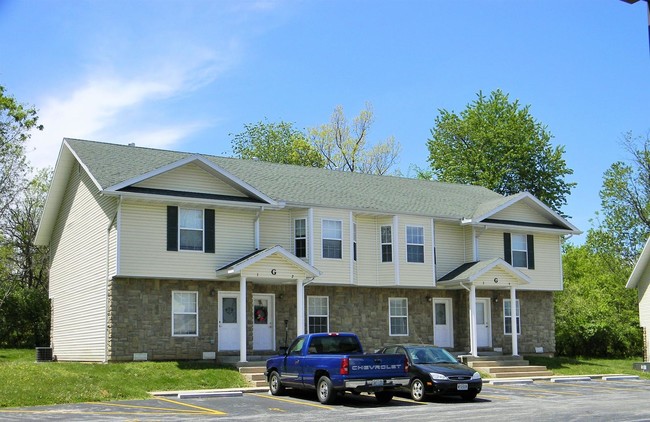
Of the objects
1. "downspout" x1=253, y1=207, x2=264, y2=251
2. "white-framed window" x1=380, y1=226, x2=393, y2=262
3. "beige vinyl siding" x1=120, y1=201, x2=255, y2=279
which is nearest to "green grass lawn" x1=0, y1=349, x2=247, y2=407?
"beige vinyl siding" x1=120, y1=201, x2=255, y2=279

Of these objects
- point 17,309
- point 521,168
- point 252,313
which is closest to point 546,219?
point 252,313

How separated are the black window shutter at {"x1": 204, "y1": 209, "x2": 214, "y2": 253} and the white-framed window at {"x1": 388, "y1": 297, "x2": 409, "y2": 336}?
836 centimetres

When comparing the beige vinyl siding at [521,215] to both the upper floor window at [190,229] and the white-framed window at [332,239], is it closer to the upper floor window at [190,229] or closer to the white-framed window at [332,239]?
the white-framed window at [332,239]

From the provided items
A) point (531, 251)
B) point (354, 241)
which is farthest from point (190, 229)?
point (531, 251)

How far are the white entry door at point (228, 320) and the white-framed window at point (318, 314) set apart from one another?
3.12m

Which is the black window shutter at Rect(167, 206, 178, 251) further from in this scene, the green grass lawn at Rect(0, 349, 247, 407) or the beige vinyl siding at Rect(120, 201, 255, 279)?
the green grass lawn at Rect(0, 349, 247, 407)

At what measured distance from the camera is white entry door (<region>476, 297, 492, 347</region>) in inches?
1380

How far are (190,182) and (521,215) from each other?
15.2m

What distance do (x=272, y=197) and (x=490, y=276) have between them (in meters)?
9.44

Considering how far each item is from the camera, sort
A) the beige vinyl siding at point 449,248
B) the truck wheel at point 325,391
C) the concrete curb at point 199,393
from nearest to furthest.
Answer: the truck wheel at point 325,391 < the concrete curb at point 199,393 < the beige vinyl siding at point 449,248

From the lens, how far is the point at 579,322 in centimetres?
4347

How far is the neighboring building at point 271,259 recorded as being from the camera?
2750 cm

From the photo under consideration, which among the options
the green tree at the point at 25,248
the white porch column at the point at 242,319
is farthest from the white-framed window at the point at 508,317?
the green tree at the point at 25,248

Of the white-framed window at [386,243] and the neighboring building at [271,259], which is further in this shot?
the white-framed window at [386,243]
